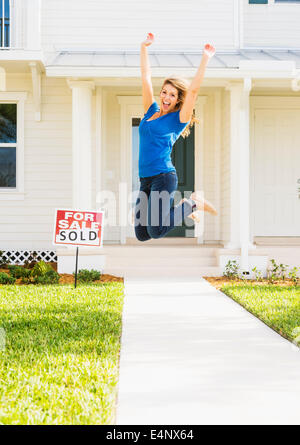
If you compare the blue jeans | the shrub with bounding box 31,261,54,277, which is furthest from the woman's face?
the shrub with bounding box 31,261,54,277

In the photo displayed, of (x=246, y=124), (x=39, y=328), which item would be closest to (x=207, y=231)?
(x=246, y=124)

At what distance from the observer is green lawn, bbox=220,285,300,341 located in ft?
17.2

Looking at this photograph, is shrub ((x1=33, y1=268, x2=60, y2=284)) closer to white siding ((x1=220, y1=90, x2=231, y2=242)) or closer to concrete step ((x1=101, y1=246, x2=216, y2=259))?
concrete step ((x1=101, y1=246, x2=216, y2=259))

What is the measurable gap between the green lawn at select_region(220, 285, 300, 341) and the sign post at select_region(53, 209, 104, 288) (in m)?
1.90

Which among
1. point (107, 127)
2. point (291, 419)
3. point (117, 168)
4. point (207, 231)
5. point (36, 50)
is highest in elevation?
point (36, 50)

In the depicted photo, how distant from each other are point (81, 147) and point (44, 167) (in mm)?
1370

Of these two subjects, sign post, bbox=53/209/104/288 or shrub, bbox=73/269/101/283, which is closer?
sign post, bbox=53/209/104/288

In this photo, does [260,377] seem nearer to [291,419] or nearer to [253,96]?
[291,419]

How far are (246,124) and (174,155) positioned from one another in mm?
2040

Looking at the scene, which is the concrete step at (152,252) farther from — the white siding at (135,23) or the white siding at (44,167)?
the white siding at (135,23)

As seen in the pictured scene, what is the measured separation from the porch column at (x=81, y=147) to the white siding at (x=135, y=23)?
1.58m

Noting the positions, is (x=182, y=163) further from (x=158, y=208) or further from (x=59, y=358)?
(x=158, y=208)

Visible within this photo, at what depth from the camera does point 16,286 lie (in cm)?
811
